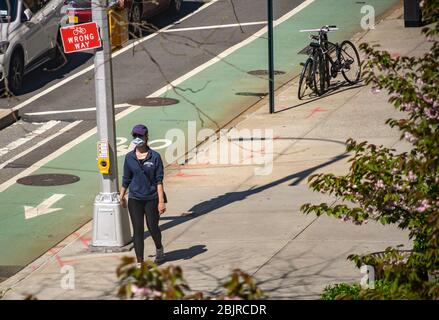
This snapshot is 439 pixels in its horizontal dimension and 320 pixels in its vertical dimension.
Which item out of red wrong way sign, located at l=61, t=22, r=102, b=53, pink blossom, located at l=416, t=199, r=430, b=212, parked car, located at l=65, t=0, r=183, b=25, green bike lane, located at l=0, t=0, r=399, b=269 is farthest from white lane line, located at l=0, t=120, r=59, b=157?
pink blossom, located at l=416, t=199, r=430, b=212

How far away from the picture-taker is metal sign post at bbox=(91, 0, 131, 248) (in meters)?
15.0

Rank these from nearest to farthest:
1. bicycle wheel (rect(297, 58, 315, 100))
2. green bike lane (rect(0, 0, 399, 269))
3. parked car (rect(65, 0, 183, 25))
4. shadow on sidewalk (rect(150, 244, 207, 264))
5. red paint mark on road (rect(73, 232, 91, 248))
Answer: shadow on sidewalk (rect(150, 244, 207, 264)) → red paint mark on road (rect(73, 232, 91, 248)) → green bike lane (rect(0, 0, 399, 269)) → bicycle wheel (rect(297, 58, 315, 100)) → parked car (rect(65, 0, 183, 25))

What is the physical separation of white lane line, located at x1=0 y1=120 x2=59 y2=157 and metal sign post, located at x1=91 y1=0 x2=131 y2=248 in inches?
207

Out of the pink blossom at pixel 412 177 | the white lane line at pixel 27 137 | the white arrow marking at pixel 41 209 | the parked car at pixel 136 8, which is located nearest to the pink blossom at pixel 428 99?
the pink blossom at pixel 412 177

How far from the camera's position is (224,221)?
52.5ft

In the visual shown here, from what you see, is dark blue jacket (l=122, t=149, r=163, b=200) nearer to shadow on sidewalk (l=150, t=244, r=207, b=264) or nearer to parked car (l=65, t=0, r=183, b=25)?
shadow on sidewalk (l=150, t=244, r=207, b=264)

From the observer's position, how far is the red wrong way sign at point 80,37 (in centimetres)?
1470

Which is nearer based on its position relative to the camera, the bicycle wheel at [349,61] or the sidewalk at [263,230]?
the sidewalk at [263,230]

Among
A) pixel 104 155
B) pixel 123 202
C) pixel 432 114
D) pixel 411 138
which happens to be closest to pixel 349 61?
pixel 104 155

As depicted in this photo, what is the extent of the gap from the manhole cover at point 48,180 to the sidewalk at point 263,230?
1.69m

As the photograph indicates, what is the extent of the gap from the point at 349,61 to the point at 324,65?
0.85 metres

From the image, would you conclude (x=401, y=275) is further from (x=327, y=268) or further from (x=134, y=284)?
(x=327, y=268)

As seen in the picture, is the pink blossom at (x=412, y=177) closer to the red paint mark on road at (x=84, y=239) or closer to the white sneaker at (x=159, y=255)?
the white sneaker at (x=159, y=255)
